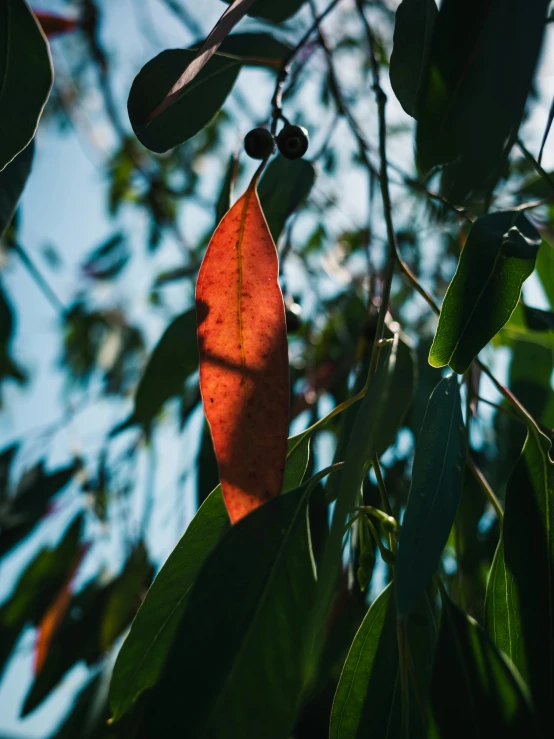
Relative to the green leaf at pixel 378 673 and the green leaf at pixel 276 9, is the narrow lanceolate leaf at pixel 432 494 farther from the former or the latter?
the green leaf at pixel 276 9

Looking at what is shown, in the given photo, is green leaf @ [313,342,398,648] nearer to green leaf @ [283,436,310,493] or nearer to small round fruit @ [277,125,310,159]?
green leaf @ [283,436,310,493]

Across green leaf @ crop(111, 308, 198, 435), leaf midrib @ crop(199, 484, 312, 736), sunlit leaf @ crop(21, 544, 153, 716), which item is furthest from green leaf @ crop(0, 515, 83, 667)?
leaf midrib @ crop(199, 484, 312, 736)

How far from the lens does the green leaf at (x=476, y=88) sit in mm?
334

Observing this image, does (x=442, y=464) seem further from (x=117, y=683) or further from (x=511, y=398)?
(x=117, y=683)

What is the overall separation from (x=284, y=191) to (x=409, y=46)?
23cm

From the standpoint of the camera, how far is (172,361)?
85cm

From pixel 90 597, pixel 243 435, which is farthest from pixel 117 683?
pixel 90 597

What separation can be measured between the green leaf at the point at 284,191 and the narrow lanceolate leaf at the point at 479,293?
0.27 meters

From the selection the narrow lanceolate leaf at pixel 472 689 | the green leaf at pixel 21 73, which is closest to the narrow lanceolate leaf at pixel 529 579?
the narrow lanceolate leaf at pixel 472 689

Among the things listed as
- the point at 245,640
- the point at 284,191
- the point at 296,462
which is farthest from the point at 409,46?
the point at 245,640

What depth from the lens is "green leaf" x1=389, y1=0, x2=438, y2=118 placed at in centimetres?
51

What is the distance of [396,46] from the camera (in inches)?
20.6

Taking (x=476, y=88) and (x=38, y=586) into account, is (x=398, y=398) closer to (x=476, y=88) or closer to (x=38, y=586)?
(x=476, y=88)

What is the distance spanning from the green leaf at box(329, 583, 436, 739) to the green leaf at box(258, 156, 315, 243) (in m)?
0.38
